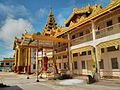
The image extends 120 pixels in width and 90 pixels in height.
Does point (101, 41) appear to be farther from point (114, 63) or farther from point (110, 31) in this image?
point (114, 63)

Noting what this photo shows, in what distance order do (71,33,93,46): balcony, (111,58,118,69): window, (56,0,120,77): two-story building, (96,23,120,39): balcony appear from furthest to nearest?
(71,33,93,46): balcony < (111,58,118,69): window < (56,0,120,77): two-story building < (96,23,120,39): balcony

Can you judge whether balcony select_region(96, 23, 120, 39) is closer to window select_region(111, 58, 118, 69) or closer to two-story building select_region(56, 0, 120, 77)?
two-story building select_region(56, 0, 120, 77)

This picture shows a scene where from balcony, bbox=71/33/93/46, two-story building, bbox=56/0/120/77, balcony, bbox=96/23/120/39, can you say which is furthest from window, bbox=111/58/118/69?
balcony, bbox=71/33/93/46

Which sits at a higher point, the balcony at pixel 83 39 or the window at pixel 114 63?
the balcony at pixel 83 39

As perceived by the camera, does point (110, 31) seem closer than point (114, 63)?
Yes

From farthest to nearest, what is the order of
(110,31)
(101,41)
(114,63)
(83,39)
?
(83,39) → (114,63) → (101,41) → (110,31)

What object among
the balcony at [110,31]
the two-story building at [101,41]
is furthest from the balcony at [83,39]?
the balcony at [110,31]

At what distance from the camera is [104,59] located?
17391mm

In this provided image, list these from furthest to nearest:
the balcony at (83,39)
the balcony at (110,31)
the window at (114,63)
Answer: the balcony at (83,39)
the window at (114,63)
the balcony at (110,31)

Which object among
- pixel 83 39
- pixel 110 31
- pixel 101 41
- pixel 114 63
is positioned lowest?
pixel 114 63

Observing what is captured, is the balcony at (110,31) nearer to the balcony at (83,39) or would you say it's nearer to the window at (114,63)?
the balcony at (83,39)

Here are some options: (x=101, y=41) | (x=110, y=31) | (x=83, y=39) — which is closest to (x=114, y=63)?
(x=101, y=41)

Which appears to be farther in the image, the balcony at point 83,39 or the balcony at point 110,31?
the balcony at point 83,39

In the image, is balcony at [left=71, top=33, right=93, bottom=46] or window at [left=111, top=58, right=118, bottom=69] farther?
balcony at [left=71, top=33, right=93, bottom=46]
